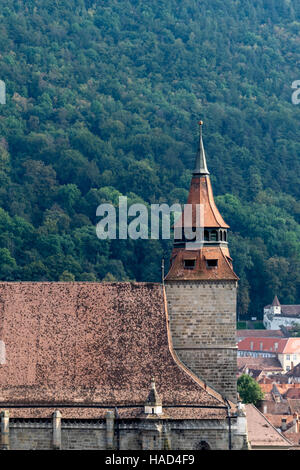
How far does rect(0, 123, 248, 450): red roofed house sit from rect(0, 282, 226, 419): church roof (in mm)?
43

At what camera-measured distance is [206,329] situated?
226ft

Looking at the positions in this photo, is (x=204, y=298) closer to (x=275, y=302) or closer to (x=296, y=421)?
(x=296, y=421)

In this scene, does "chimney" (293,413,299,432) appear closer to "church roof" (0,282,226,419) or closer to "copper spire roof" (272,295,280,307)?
"church roof" (0,282,226,419)

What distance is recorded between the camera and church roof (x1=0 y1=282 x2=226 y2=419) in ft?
215

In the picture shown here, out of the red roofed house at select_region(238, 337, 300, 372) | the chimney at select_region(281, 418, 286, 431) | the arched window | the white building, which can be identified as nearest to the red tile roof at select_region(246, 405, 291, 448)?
the arched window

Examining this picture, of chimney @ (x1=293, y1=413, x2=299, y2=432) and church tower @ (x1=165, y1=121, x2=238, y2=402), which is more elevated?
chimney @ (x1=293, y1=413, x2=299, y2=432)

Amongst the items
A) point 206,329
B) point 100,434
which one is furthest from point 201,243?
point 100,434

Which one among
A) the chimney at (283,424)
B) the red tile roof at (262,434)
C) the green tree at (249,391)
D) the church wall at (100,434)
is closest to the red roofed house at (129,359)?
the church wall at (100,434)

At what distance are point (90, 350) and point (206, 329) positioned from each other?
5398mm

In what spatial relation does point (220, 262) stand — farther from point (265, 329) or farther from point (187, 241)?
point (265, 329)

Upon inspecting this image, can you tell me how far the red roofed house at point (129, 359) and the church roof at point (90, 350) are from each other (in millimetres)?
43

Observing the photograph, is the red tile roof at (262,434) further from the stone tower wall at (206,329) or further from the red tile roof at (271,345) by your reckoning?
the red tile roof at (271,345)

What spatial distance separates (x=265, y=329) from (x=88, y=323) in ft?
412
